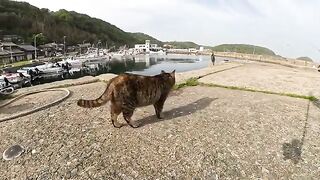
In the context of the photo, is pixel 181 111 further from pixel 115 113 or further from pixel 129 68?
pixel 129 68

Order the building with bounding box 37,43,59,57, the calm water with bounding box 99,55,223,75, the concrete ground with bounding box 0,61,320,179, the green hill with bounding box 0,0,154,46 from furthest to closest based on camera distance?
the green hill with bounding box 0,0,154,46, the building with bounding box 37,43,59,57, the calm water with bounding box 99,55,223,75, the concrete ground with bounding box 0,61,320,179

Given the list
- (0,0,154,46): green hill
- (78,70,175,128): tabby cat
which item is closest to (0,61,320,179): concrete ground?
(78,70,175,128): tabby cat

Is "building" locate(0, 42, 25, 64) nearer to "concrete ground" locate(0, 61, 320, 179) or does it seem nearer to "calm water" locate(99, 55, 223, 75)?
"calm water" locate(99, 55, 223, 75)

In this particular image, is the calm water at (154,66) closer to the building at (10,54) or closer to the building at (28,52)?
the building at (28,52)

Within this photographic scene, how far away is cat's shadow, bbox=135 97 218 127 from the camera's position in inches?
382

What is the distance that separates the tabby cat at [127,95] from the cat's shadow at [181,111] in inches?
25.1

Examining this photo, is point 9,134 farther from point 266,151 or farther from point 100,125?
point 266,151

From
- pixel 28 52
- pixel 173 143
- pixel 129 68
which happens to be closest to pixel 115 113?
pixel 173 143

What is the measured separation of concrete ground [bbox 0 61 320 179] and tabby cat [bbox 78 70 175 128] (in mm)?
654

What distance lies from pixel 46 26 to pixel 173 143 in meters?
150

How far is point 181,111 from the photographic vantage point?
10.9 meters

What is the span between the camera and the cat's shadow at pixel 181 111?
971 cm

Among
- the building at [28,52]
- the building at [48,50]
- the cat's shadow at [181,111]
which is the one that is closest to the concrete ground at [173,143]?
the cat's shadow at [181,111]

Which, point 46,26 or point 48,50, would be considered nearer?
point 48,50
